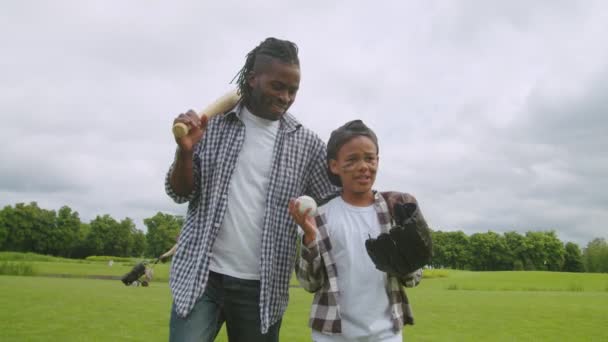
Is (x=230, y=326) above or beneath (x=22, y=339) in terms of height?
above

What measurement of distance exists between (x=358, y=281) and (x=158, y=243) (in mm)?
80835

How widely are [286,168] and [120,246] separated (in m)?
79.7

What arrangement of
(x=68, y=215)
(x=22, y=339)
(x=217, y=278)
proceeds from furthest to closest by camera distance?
(x=68, y=215) < (x=22, y=339) < (x=217, y=278)

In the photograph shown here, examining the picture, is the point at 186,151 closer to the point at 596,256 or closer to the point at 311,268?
the point at 311,268

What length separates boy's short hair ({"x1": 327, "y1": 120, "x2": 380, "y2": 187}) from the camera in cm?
274

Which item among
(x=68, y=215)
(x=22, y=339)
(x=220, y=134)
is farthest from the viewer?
(x=68, y=215)

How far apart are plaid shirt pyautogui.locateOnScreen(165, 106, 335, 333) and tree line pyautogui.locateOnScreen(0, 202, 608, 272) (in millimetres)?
58878

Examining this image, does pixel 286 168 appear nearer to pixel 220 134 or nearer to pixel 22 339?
pixel 220 134

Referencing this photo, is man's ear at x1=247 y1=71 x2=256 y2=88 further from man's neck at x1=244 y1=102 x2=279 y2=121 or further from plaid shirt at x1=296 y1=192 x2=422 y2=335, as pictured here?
plaid shirt at x1=296 y1=192 x2=422 y2=335

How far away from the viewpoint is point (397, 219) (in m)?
2.62

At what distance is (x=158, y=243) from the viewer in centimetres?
7888

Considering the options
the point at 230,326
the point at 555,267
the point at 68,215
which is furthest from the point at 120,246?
the point at 230,326

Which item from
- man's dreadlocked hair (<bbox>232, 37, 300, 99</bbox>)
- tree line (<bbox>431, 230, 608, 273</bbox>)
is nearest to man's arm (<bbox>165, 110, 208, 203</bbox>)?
man's dreadlocked hair (<bbox>232, 37, 300, 99</bbox>)

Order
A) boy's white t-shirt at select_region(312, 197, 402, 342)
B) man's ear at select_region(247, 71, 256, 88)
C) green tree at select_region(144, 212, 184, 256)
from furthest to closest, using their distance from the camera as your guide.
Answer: green tree at select_region(144, 212, 184, 256) → man's ear at select_region(247, 71, 256, 88) → boy's white t-shirt at select_region(312, 197, 402, 342)
